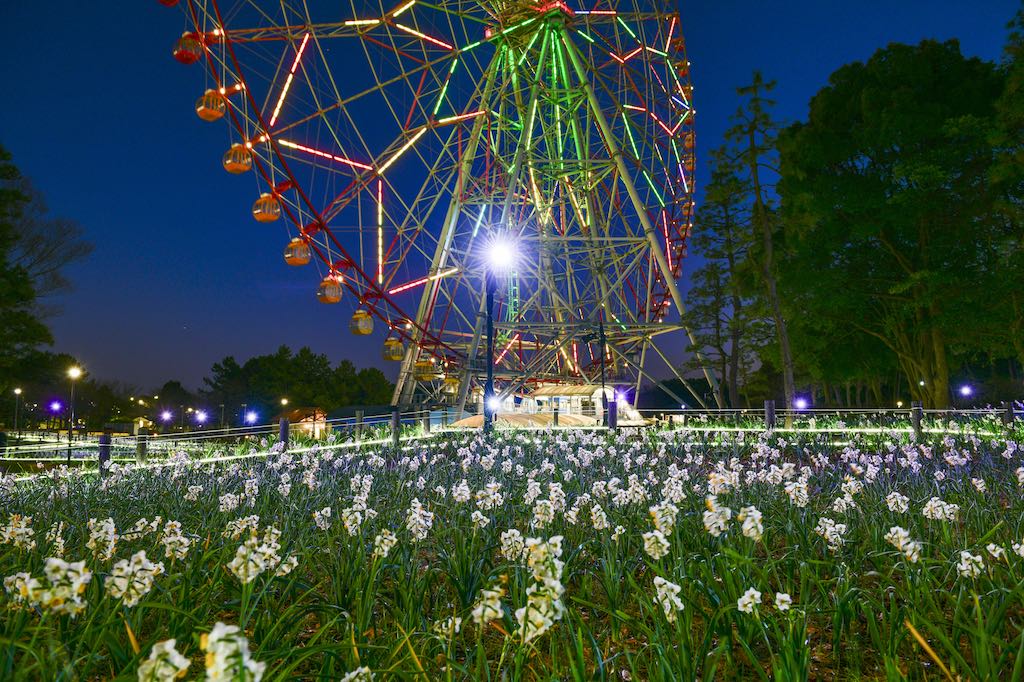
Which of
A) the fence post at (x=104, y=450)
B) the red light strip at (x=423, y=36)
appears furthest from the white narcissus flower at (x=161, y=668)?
the red light strip at (x=423, y=36)

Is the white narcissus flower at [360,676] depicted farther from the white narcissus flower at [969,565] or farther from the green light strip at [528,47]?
the green light strip at [528,47]

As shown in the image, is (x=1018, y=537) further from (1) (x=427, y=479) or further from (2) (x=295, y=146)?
(2) (x=295, y=146)

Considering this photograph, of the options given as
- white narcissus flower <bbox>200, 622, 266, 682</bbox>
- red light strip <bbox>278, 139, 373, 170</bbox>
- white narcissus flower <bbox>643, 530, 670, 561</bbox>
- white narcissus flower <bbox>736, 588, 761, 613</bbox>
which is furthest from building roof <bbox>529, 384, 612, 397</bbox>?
white narcissus flower <bbox>200, 622, 266, 682</bbox>

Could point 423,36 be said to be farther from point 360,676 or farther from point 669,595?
point 360,676

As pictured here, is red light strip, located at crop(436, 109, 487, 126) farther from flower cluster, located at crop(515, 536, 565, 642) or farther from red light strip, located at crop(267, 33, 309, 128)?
flower cluster, located at crop(515, 536, 565, 642)

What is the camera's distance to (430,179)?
2686 centimetres

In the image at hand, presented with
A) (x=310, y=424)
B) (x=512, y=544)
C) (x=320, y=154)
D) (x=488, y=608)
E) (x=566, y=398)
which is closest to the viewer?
(x=488, y=608)

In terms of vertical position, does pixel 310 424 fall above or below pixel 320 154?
below

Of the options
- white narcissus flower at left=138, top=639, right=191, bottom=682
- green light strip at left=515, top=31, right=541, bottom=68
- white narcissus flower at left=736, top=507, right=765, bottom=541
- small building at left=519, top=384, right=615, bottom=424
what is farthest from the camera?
small building at left=519, top=384, right=615, bottom=424

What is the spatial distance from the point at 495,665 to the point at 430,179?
25432 mm

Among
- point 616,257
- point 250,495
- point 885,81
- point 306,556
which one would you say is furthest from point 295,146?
point 885,81

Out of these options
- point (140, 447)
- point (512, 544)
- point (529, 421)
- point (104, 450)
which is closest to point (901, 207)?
point (529, 421)

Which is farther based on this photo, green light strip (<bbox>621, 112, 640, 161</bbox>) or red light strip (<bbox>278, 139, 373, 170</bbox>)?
green light strip (<bbox>621, 112, 640, 161</bbox>)

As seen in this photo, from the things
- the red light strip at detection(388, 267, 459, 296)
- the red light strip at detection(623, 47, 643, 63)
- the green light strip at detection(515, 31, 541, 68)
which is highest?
the red light strip at detection(623, 47, 643, 63)
